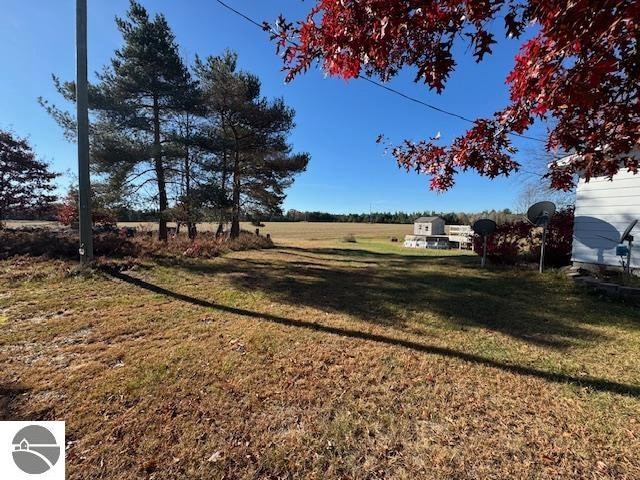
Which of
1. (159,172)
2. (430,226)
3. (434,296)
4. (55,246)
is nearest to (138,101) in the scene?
(159,172)

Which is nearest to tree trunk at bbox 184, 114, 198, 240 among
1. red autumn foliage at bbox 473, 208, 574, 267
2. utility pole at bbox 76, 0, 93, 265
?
utility pole at bbox 76, 0, 93, 265

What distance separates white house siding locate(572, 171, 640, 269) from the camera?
6.36 meters

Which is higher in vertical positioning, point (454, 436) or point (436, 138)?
point (436, 138)

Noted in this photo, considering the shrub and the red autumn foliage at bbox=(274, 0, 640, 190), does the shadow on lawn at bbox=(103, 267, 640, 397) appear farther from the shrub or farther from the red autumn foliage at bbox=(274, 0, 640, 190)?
the shrub

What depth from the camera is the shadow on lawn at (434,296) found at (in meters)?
4.38

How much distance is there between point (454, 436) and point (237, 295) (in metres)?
4.44

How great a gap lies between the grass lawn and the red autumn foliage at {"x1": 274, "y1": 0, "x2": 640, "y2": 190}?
1.83m

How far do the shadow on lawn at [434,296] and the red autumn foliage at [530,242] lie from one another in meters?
0.87

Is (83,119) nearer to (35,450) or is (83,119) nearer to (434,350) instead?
(35,450)

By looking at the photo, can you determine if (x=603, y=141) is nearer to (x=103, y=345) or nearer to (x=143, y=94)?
(x=103, y=345)

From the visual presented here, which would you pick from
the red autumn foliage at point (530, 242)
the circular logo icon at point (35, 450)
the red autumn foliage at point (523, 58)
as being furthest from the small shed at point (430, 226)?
the circular logo icon at point (35, 450)

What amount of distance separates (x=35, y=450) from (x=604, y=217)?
9598 millimetres

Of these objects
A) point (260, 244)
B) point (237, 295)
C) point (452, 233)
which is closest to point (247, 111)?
point (260, 244)

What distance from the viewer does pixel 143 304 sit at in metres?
5.08
